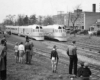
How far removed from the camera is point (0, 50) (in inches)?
294

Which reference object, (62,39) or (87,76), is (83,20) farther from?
(87,76)

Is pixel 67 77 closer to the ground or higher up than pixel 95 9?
closer to the ground

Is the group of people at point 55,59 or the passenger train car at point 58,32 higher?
the passenger train car at point 58,32

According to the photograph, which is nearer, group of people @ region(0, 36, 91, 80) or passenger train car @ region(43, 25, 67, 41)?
group of people @ region(0, 36, 91, 80)

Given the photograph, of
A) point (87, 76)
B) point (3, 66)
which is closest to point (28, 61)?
point (3, 66)

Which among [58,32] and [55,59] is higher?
[58,32]

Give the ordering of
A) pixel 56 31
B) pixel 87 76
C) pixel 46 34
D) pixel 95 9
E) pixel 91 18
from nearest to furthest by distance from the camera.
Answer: pixel 87 76 → pixel 56 31 → pixel 46 34 → pixel 91 18 → pixel 95 9

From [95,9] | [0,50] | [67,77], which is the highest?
[95,9]

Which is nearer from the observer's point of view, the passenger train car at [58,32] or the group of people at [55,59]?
the group of people at [55,59]

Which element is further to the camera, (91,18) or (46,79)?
(91,18)

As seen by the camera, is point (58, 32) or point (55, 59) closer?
point (55, 59)

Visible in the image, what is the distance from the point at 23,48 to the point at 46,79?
4.26m

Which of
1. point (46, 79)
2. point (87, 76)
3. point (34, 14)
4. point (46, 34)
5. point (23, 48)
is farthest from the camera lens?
point (34, 14)

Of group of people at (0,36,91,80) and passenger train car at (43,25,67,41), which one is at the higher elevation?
passenger train car at (43,25,67,41)
